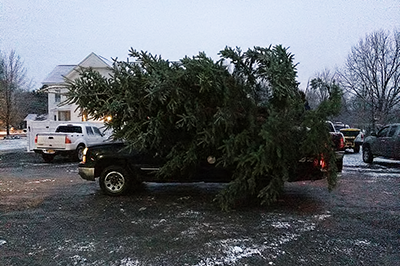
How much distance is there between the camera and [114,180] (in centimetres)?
789

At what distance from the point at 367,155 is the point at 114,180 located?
465 inches

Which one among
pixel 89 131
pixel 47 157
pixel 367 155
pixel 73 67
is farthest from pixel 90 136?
pixel 73 67

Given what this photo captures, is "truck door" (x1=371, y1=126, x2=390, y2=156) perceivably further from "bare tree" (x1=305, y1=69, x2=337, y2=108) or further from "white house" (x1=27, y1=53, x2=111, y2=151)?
"white house" (x1=27, y1=53, x2=111, y2=151)

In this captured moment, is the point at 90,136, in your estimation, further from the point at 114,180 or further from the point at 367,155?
the point at 367,155

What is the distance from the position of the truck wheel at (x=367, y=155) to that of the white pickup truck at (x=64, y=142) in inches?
451

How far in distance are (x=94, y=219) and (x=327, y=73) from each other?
60432 mm

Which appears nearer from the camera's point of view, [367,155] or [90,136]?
[367,155]

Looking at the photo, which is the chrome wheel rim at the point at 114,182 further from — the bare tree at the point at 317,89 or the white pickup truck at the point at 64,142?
the white pickup truck at the point at 64,142

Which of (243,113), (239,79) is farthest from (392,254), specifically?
(239,79)

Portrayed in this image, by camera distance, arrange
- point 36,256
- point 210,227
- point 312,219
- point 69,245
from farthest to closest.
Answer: point 312,219
point 210,227
point 69,245
point 36,256

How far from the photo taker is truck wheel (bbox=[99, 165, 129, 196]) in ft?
25.7

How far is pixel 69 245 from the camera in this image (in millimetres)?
4691

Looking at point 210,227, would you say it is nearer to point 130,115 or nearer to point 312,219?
point 312,219

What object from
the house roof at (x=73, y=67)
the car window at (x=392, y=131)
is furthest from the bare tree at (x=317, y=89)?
the house roof at (x=73, y=67)
